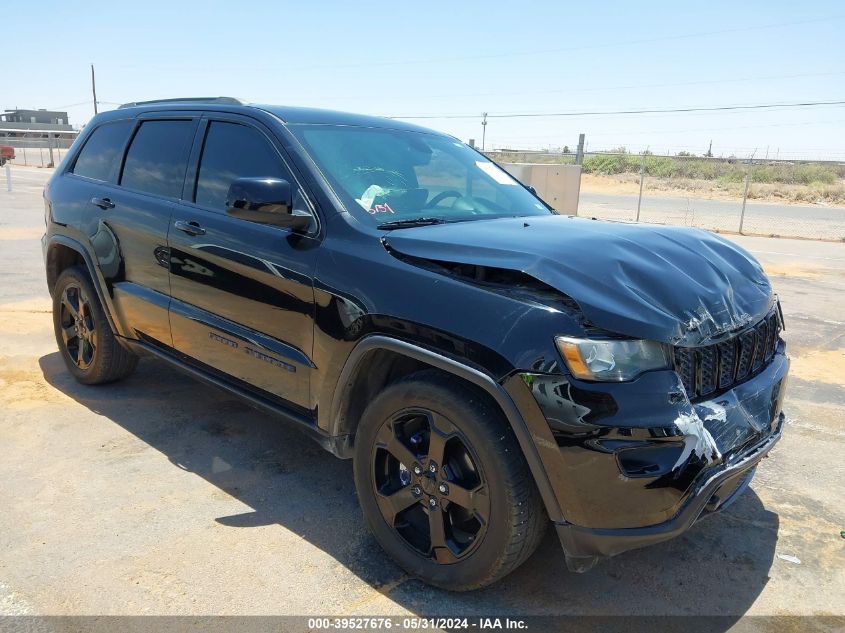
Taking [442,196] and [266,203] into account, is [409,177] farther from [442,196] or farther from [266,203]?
[266,203]

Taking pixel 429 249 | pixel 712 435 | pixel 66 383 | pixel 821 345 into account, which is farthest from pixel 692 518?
pixel 821 345

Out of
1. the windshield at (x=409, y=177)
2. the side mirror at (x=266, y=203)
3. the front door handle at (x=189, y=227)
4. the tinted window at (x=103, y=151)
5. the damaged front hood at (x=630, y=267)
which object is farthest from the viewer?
the tinted window at (x=103, y=151)

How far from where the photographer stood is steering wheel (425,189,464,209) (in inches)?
134

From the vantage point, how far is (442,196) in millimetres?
3535

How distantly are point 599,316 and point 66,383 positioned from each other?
13.8 feet

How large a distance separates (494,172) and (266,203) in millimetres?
1721

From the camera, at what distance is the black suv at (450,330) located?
7.27 ft

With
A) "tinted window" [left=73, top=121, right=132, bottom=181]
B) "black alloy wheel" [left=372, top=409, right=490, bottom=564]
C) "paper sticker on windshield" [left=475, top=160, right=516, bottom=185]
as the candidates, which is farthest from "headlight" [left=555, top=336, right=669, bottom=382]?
"tinted window" [left=73, top=121, right=132, bottom=181]

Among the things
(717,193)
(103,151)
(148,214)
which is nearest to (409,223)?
(148,214)

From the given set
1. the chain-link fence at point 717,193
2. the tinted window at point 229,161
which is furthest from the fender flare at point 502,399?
the chain-link fence at point 717,193

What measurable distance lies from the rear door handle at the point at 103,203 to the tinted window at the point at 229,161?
919 millimetres

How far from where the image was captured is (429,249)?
2.64 meters

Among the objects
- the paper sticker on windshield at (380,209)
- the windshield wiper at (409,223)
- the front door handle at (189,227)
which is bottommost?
the front door handle at (189,227)

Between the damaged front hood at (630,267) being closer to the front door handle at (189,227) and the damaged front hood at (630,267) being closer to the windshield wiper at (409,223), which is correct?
the windshield wiper at (409,223)
